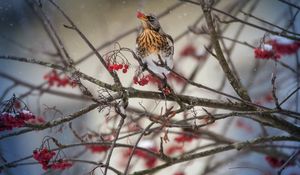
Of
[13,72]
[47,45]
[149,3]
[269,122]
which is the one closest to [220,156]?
[149,3]

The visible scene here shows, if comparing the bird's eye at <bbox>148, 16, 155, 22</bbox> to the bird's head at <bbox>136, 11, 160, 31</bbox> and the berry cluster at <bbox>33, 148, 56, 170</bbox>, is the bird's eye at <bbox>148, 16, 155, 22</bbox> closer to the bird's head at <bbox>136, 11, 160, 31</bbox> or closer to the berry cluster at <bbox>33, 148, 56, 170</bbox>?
the bird's head at <bbox>136, 11, 160, 31</bbox>

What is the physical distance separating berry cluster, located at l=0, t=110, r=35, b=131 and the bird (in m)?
0.75

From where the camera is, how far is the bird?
2.50 meters

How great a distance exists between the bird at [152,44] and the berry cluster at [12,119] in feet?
2.45

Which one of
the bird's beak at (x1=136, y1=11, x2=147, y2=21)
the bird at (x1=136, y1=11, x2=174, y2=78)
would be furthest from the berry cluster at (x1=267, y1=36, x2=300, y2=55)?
the bird's beak at (x1=136, y1=11, x2=147, y2=21)

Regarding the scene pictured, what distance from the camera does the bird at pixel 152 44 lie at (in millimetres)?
2498

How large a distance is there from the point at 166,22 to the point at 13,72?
2081mm

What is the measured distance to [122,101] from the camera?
1.83 m

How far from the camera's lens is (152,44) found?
2.51m

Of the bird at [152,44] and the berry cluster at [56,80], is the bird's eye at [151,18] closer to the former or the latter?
the bird at [152,44]

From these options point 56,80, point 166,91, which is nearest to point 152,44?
point 166,91

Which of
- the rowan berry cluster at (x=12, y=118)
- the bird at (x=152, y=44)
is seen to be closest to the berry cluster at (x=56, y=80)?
the bird at (x=152, y=44)

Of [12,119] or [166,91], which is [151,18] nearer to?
[166,91]

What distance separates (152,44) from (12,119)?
2.89 ft
